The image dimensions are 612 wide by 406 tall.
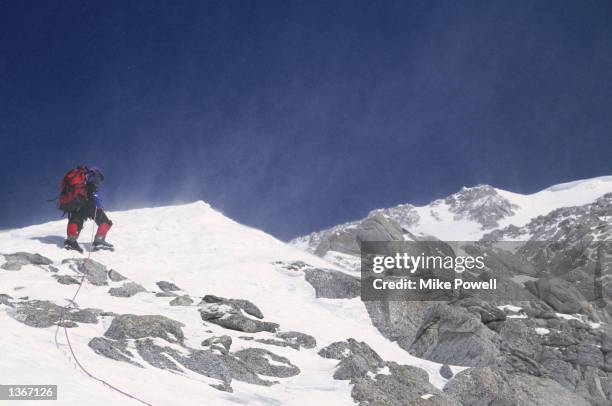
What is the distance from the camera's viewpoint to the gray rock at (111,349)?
1377 centimetres

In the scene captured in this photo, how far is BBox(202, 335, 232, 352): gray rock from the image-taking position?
16.8m

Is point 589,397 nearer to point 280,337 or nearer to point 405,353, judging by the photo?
point 405,353

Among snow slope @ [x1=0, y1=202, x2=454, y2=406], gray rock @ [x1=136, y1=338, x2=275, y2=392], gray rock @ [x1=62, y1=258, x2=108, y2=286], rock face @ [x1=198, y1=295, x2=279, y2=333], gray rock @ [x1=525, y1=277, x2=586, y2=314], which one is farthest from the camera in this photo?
gray rock @ [x1=525, y1=277, x2=586, y2=314]

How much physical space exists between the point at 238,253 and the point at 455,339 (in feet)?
44.5

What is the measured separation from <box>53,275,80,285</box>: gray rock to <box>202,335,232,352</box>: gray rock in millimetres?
7347

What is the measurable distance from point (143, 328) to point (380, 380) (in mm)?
7636

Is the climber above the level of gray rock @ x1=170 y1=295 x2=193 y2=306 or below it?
above

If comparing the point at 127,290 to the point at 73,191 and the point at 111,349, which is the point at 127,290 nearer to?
the point at 111,349

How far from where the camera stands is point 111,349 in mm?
14125

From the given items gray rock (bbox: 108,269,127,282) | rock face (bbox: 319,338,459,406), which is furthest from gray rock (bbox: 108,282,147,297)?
rock face (bbox: 319,338,459,406)

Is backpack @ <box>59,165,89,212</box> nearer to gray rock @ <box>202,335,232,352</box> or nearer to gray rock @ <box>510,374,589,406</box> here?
gray rock @ <box>202,335,232,352</box>

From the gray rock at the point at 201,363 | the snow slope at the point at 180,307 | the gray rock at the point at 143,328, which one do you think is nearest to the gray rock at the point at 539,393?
the snow slope at the point at 180,307

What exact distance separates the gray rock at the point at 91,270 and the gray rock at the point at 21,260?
966mm

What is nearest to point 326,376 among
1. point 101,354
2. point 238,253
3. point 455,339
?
point 101,354
